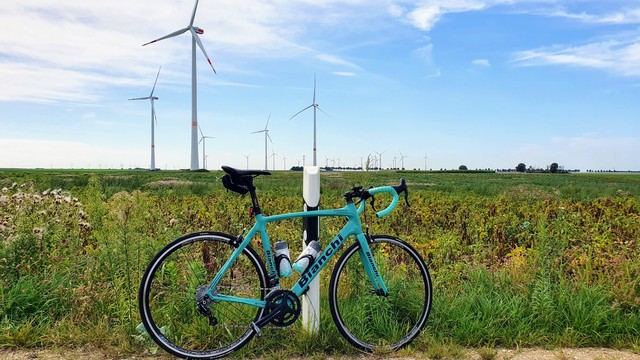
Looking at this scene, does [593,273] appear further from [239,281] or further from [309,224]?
[239,281]

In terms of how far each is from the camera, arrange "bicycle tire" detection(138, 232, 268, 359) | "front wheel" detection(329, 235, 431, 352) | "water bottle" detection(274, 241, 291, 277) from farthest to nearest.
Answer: "front wheel" detection(329, 235, 431, 352) → "water bottle" detection(274, 241, 291, 277) → "bicycle tire" detection(138, 232, 268, 359)

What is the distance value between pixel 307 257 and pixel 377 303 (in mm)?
950

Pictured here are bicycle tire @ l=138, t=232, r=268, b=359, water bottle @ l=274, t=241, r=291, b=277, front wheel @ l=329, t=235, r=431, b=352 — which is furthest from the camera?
front wheel @ l=329, t=235, r=431, b=352

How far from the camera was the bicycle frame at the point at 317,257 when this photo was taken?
438 cm

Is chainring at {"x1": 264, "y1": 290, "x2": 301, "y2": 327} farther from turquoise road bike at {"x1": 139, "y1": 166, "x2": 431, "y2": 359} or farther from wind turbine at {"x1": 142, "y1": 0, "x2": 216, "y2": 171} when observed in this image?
wind turbine at {"x1": 142, "y1": 0, "x2": 216, "y2": 171}

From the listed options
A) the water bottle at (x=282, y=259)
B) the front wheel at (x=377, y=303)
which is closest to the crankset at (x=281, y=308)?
the water bottle at (x=282, y=259)

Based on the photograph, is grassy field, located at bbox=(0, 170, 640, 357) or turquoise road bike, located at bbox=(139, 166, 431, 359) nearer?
turquoise road bike, located at bbox=(139, 166, 431, 359)

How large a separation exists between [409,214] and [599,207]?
14.5 feet

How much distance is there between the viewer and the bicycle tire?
4293mm

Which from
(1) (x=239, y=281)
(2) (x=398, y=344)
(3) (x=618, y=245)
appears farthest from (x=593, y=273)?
(1) (x=239, y=281)

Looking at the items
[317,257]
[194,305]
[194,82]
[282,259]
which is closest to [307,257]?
[317,257]

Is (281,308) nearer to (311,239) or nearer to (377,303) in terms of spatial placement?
(311,239)

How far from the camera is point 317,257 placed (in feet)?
14.8

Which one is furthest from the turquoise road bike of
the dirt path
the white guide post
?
the dirt path
